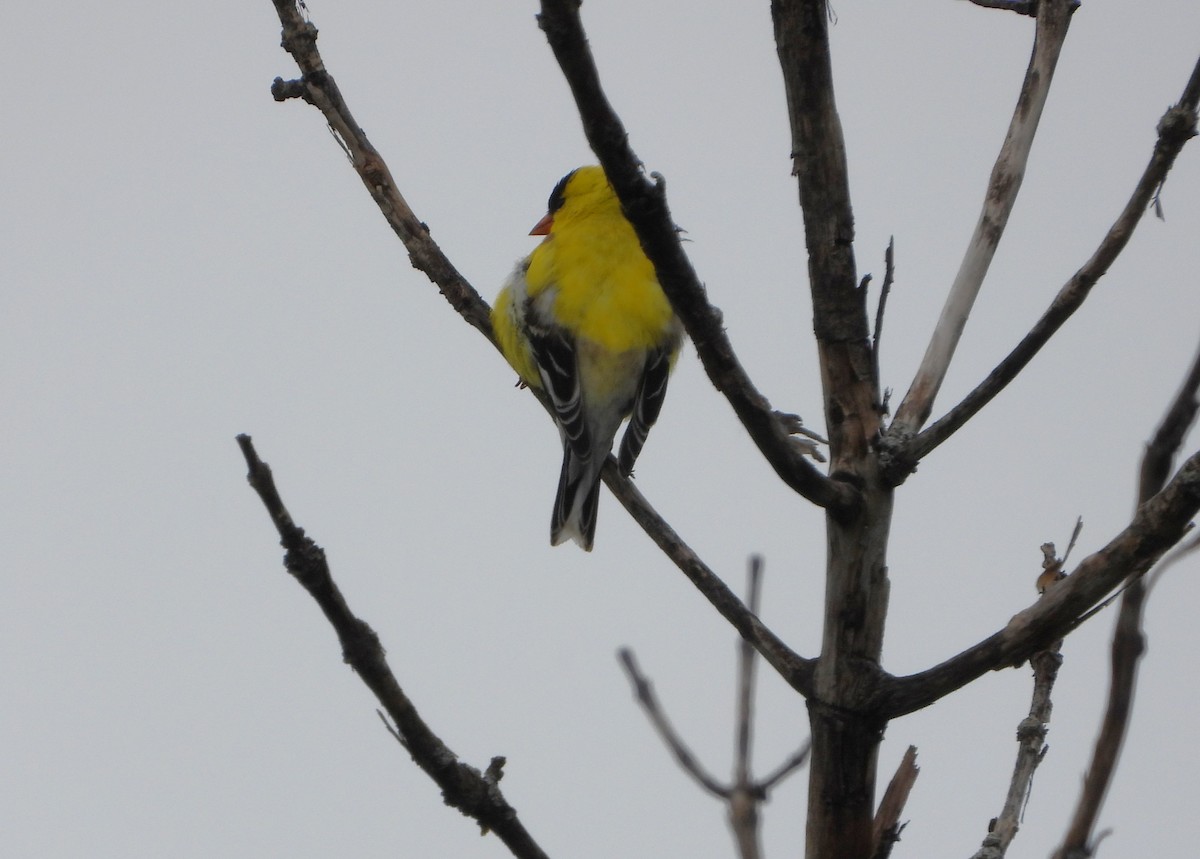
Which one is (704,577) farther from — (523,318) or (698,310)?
(523,318)

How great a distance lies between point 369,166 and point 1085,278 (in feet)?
7.59

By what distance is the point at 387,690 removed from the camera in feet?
4.09

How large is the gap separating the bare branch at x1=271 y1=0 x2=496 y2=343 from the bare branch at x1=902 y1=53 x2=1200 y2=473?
7.06ft

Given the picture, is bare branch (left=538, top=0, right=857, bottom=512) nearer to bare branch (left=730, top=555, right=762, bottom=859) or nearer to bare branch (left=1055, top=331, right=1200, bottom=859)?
bare branch (left=730, top=555, right=762, bottom=859)

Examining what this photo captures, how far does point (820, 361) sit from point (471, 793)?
39.7 inches

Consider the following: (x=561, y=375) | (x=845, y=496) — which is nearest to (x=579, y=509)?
(x=561, y=375)

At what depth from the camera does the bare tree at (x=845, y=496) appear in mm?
1487

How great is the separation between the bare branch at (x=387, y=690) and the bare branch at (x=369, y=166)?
2.57 metres

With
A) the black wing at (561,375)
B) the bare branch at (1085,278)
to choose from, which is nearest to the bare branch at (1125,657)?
the bare branch at (1085,278)

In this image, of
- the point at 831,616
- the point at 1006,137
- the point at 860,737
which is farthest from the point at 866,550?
the point at 1006,137

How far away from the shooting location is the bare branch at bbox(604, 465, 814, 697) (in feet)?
6.27

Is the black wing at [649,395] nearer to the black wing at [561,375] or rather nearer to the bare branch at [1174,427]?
the black wing at [561,375]

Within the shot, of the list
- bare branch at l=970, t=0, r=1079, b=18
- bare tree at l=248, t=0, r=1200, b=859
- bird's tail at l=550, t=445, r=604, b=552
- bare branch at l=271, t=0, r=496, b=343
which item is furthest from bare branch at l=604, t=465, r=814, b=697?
bird's tail at l=550, t=445, r=604, b=552

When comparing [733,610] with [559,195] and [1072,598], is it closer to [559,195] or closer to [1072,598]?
[1072,598]
